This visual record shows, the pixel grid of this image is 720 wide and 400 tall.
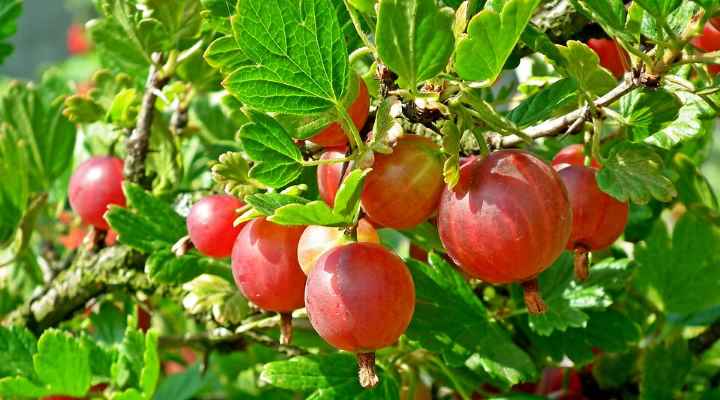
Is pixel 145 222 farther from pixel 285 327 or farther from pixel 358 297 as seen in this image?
pixel 358 297

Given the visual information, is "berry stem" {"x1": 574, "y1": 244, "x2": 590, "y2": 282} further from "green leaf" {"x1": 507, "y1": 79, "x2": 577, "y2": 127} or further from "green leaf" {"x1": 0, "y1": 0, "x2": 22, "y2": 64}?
"green leaf" {"x1": 0, "y1": 0, "x2": 22, "y2": 64}

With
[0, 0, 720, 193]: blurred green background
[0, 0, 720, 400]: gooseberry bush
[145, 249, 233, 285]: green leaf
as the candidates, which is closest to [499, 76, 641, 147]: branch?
[0, 0, 720, 400]: gooseberry bush

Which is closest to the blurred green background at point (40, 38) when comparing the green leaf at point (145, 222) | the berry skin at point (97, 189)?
the berry skin at point (97, 189)

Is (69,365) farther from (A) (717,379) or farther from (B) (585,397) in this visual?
(A) (717,379)

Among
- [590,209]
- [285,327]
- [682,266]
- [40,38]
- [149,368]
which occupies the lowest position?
[40,38]

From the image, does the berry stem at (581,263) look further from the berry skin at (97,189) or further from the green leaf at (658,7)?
the berry skin at (97,189)

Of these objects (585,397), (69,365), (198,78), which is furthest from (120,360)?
(585,397)

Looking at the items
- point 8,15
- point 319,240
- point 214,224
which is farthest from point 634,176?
point 8,15
